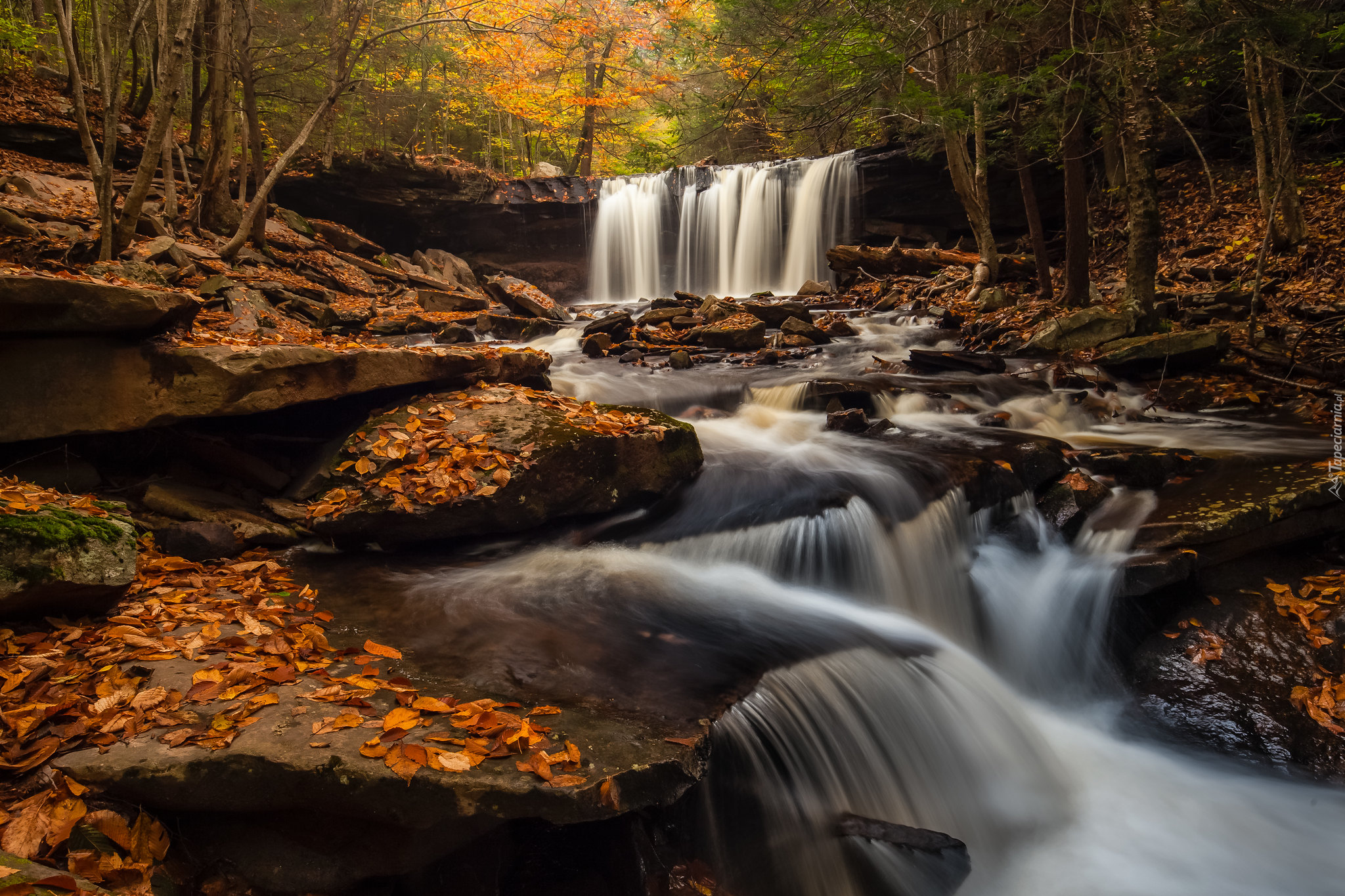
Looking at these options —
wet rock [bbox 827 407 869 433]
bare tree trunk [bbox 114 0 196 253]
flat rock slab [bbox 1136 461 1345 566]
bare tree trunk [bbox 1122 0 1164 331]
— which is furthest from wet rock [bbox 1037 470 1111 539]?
bare tree trunk [bbox 114 0 196 253]

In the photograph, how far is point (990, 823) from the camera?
12.2 feet

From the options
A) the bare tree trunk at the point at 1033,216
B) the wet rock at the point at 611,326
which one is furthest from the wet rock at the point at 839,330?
the wet rock at the point at 611,326

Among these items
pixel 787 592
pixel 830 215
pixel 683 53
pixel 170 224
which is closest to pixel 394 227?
pixel 170 224

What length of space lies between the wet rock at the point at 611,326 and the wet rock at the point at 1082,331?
7030mm

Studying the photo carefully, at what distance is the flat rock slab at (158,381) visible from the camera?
4621 millimetres

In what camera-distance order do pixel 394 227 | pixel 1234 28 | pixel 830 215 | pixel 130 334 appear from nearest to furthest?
1. pixel 130 334
2. pixel 1234 28
3. pixel 830 215
4. pixel 394 227

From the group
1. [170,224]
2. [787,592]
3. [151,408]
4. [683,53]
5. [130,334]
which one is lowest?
[787,592]

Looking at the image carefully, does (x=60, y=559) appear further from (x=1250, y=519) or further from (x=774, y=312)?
(x=774, y=312)

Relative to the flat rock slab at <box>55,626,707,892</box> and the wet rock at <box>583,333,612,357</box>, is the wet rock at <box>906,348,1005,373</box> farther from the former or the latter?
the flat rock slab at <box>55,626,707,892</box>

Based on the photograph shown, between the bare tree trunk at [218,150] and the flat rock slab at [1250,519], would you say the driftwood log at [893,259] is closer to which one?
the flat rock slab at [1250,519]

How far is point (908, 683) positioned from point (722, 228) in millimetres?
18062

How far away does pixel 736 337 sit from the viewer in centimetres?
1196

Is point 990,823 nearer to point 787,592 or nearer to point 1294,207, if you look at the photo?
Result: point 787,592

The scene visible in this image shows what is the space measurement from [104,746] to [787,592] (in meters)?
4.10
